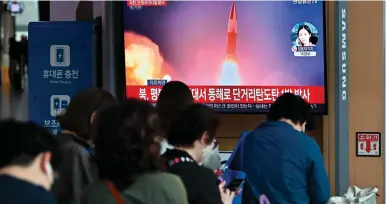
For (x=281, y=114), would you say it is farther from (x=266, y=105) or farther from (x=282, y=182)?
(x=266, y=105)

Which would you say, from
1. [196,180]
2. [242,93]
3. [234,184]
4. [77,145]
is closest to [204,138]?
[196,180]

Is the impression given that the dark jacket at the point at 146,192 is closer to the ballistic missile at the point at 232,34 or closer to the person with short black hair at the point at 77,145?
the person with short black hair at the point at 77,145

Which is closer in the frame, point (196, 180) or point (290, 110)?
point (196, 180)

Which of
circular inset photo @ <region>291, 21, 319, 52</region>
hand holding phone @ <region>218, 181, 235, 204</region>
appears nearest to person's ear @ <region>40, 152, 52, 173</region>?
hand holding phone @ <region>218, 181, 235, 204</region>

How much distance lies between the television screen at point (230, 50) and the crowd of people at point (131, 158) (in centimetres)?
141

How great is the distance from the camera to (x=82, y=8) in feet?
17.4

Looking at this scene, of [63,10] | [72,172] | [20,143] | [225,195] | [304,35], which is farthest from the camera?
[63,10]

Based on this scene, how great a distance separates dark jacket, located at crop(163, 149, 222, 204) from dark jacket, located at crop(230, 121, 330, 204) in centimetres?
95

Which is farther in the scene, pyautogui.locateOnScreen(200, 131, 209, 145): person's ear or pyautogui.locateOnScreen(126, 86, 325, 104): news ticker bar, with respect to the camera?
pyautogui.locateOnScreen(126, 86, 325, 104): news ticker bar

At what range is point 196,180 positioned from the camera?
2291 millimetres

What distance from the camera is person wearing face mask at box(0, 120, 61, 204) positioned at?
171 cm

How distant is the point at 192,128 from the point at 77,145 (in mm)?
438
